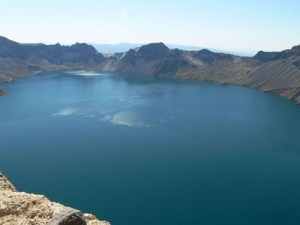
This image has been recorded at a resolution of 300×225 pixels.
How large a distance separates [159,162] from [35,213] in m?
68.2

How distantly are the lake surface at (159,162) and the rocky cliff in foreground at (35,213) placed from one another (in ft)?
127

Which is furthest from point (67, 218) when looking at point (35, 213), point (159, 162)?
point (159, 162)

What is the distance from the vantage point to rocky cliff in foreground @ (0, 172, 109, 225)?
22.0 m

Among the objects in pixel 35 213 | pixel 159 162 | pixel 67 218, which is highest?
pixel 67 218

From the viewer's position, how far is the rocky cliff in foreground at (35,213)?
866 inches

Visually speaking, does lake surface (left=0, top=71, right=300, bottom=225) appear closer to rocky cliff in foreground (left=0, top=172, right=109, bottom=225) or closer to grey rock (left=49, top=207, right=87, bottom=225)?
rocky cliff in foreground (left=0, top=172, right=109, bottom=225)

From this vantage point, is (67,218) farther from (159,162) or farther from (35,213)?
(159,162)

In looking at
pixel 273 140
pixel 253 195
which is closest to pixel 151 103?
pixel 273 140

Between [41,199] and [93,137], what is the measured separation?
296 ft

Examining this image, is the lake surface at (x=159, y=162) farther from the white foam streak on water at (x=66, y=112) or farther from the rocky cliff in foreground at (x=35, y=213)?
the rocky cliff in foreground at (x=35, y=213)

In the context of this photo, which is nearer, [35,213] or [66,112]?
[35,213]

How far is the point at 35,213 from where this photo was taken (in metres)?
24.3

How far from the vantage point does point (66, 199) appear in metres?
70.4

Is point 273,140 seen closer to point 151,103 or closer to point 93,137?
point 93,137
